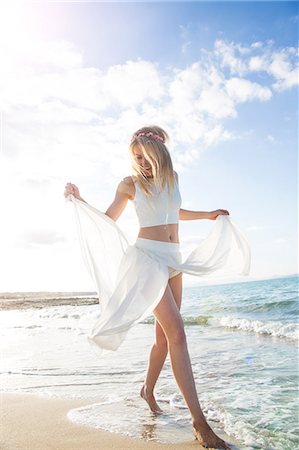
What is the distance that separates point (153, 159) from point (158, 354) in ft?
5.72

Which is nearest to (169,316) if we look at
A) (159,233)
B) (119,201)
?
(159,233)

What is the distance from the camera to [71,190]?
413 cm

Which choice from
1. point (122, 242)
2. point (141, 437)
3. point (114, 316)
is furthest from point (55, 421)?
point (122, 242)

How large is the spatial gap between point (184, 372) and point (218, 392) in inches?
73.1

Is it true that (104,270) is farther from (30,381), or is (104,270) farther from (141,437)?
(30,381)

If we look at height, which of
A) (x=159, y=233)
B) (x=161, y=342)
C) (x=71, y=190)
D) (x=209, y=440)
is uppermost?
(x=71, y=190)

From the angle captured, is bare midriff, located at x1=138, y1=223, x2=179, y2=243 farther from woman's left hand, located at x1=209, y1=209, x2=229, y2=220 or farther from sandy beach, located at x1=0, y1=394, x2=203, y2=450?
sandy beach, located at x1=0, y1=394, x2=203, y2=450

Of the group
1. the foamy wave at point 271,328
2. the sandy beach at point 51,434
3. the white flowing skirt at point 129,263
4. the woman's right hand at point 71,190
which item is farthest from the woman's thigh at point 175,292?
the foamy wave at point 271,328

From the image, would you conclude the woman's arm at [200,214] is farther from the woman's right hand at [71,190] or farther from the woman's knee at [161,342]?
the woman's knee at [161,342]

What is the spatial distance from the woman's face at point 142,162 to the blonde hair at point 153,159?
22mm

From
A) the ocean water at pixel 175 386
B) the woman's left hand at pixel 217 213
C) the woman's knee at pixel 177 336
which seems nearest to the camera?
the woman's knee at pixel 177 336

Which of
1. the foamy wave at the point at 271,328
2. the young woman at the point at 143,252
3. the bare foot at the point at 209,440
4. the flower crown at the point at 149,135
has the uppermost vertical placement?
the flower crown at the point at 149,135

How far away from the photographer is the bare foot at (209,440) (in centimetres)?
322

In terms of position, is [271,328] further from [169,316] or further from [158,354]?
[169,316]
